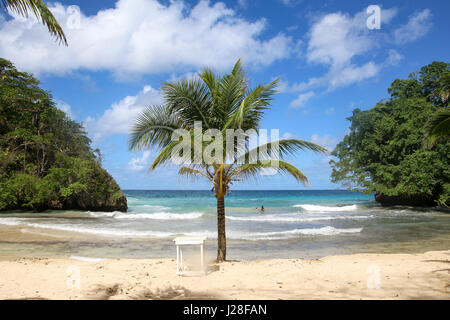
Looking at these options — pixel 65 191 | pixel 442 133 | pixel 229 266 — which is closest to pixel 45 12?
pixel 229 266

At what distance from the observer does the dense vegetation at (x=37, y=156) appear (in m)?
24.3

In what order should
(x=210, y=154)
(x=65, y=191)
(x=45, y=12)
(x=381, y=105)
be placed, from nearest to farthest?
(x=45, y=12) → (x=210, y=154) → (x=65, y=191) → (x=381, y=105)

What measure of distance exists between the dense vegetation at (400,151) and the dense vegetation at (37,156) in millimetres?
25962

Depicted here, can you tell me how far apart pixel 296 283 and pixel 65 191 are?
24.5m

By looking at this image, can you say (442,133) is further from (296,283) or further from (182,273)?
(182,273)

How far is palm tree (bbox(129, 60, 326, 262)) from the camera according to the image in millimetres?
8141

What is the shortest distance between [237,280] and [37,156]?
25.5m

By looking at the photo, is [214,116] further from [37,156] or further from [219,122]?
[37,156]

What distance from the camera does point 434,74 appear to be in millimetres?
30984

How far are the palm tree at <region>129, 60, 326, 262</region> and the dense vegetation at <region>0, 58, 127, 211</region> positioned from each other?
1981 cm

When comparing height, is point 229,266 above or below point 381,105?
below

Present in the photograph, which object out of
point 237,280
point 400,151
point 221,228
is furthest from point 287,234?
point 400,151

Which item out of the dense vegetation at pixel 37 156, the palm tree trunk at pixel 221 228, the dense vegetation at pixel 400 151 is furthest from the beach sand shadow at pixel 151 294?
the dense vegetation at pixel 400 151

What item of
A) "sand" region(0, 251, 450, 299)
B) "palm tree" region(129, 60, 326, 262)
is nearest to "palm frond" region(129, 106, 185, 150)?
"palm tree" region(129, 60, 326, 262)
